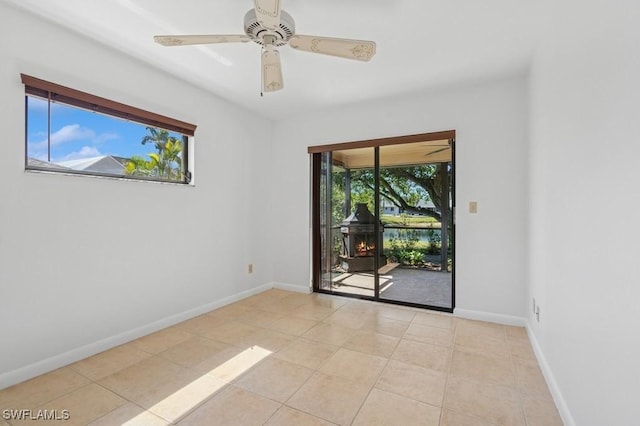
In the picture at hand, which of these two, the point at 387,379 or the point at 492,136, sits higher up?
the point at 492,136

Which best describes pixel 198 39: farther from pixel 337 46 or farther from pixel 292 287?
pixel 292 287

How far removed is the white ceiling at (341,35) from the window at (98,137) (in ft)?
1.66

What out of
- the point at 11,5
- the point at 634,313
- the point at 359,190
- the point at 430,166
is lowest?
the point at 634,313

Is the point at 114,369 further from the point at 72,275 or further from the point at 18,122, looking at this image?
the point at 18,122

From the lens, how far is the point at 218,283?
11.3 feet

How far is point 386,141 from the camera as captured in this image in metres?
3.51

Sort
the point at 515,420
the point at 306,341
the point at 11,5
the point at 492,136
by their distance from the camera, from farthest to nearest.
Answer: the point at 492,136
the point at 306,341
the point at 11,5
the point at 515,420

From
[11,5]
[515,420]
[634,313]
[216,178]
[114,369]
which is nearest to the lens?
[634,313]

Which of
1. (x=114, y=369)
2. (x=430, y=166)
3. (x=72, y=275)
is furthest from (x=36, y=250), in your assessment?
(x=430, y=166)

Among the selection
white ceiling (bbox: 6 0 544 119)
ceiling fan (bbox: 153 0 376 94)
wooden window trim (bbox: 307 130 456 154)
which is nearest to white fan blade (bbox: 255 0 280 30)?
ceiling fan (bbox: 153 0 376 94)

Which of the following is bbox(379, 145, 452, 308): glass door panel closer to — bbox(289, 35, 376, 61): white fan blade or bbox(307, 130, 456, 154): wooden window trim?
bbox(307, 130, 456, 154): wooden window trim

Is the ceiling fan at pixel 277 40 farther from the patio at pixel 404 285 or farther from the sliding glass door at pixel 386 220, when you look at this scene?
the patio at pixel 404 285

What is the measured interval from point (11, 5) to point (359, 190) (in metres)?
3.41

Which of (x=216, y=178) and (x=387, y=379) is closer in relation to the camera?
(x=387, y=379)
